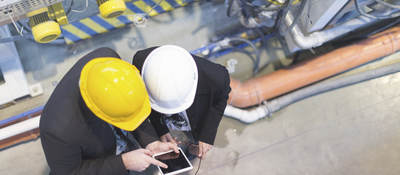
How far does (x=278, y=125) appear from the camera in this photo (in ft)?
9.89

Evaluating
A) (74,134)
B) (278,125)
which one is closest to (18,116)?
(74,134)

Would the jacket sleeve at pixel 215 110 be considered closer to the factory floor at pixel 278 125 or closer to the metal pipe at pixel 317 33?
the factory floor at pixel 278 125

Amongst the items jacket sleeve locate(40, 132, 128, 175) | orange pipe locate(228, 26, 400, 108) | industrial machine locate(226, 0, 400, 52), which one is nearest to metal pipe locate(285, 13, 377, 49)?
industrial machine locate(226, 0, 400, 52)

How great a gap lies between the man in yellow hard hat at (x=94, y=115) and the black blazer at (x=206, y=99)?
1.06 ft

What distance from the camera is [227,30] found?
3.32 meters

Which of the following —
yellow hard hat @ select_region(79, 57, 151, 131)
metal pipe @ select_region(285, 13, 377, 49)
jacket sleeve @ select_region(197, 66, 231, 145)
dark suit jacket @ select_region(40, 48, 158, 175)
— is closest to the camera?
yellow hard hat @ select_region(79, 57, 151, 131)

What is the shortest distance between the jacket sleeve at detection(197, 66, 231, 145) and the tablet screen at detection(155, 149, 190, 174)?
9.6 inches

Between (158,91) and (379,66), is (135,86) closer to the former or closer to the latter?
(158,91)

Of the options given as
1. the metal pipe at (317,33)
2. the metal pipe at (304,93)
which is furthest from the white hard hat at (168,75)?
the metal pipe at (317,33)

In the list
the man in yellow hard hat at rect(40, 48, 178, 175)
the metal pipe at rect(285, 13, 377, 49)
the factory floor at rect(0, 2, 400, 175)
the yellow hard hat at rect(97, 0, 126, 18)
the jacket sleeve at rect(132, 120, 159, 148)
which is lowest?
the factory floor at rect(0, 2, 400, 175)

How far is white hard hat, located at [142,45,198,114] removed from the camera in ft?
5.05

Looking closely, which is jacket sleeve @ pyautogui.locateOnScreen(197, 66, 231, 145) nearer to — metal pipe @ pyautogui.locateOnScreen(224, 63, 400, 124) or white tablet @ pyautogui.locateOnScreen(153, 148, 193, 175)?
white tablet @ pyautogui.locateOnScreen(153, 148, 193, 175)

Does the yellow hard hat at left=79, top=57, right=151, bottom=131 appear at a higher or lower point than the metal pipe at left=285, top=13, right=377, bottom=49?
higher

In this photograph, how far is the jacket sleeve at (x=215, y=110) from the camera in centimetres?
198
